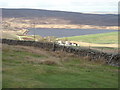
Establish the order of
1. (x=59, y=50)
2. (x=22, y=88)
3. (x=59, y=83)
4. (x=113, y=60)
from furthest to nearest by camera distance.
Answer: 1. (x=59, y=50)
2. (x=113, y=60)
3. (x=59, y=83)
4. (x=22, y=88)

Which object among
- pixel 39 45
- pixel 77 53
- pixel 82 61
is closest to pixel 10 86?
pixel 82 61

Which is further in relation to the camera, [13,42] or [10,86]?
[13,42]

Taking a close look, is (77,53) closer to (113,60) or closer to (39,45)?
(113,60)

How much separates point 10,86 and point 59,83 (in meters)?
3.34

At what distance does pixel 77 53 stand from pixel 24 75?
57.4ft

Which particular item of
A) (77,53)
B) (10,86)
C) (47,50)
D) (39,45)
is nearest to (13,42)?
(39,45)

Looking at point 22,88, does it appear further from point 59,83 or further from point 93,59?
point 93,59

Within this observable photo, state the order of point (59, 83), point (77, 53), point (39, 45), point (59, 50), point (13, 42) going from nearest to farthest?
point (59, 83) < point (77, 53) < point (59, 50) < point (39, 45) < point (13, 42)

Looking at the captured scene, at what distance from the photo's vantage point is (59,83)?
16.3m

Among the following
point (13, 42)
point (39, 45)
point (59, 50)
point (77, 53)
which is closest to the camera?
point (77, 53)

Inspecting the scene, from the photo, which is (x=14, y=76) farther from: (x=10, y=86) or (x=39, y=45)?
(x=39, y=45)

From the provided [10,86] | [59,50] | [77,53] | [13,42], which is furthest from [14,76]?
[13,42]

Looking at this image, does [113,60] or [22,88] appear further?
[113,60]

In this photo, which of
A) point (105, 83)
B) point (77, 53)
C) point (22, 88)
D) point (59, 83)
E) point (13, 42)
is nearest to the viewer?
point (22, 88)
